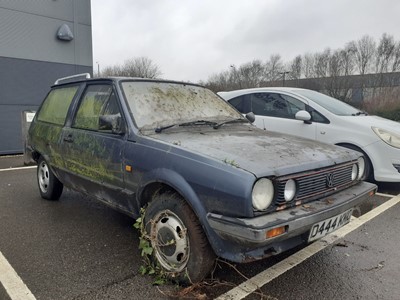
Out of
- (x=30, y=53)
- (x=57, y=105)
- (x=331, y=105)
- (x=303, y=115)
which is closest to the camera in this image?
(x=57, y=105)

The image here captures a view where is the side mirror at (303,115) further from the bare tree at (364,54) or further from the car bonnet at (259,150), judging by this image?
the bare tree at (364,54)

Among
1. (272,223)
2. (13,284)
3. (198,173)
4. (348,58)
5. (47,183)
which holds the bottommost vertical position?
(13,284)

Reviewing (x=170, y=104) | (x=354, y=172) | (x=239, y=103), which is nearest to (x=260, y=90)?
(x=239, y=103)

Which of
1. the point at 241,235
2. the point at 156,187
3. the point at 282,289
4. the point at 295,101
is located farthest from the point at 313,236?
the point at 295,101

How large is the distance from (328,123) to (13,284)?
4.86 metres

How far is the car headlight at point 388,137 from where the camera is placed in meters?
5.24

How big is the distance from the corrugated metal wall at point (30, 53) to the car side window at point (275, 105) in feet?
23.6

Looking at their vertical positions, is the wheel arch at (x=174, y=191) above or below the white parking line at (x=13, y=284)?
above

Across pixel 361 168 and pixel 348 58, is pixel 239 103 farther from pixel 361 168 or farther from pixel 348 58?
pixel 348 58

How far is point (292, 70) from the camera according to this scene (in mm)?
58156

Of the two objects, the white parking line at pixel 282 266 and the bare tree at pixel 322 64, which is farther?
the bare tree at pixel 322 64

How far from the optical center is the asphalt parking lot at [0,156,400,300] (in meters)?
2.68

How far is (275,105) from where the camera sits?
6426 mm

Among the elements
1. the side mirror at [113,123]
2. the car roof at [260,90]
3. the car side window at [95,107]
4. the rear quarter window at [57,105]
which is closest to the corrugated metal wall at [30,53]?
the rear quarter window at [57,105]
